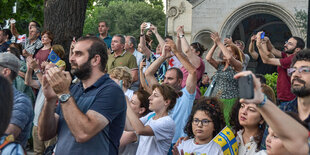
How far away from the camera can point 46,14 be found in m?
9.91

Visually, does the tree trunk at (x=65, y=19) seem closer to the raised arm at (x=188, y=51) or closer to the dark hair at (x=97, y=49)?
the raised arm at (x=188, y=51)

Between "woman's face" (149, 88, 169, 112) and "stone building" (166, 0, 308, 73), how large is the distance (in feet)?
44.5

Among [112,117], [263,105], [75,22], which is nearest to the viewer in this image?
[263,105]

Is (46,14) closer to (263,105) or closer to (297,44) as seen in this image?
(297,44)

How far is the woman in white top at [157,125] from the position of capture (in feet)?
16.0

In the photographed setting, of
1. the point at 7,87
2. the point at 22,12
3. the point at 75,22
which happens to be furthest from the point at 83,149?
the point at 22,12

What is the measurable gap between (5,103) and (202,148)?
8.40 feet

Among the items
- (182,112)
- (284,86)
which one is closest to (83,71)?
(182,112)

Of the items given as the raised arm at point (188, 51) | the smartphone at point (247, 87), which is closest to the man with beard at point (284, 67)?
the raised arm at point (188, 51)

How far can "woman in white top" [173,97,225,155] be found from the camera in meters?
4.68

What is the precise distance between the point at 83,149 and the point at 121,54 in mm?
5088

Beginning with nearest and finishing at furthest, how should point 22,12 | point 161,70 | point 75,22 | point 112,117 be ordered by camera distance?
point 112,117
point 161,70
point 75,22
point 22,12

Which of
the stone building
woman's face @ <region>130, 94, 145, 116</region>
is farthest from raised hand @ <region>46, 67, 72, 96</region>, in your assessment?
the stone building

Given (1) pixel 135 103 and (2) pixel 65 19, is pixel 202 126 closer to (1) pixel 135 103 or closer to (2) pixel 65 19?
(1) pixel 135 103
